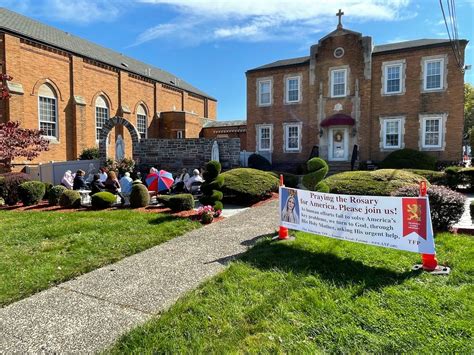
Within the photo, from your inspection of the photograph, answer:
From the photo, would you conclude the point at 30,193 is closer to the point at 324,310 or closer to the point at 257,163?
the point at 324,310

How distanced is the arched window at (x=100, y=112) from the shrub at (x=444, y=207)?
Result: 85.6ft

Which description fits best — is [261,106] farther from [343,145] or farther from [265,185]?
[265,185]

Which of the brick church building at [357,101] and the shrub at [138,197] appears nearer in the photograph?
the shrub at [138,197]

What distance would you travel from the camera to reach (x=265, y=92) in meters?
24.2

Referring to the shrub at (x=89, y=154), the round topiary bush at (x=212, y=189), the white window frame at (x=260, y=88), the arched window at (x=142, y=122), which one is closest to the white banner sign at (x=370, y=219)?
the round topiary bush at (x=212, y=189)

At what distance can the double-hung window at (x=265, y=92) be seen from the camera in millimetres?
23938

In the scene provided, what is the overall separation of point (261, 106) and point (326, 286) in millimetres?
21308

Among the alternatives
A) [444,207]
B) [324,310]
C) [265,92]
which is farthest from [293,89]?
[324,310]

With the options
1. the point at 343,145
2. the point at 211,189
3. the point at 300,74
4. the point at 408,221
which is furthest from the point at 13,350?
the point at 300,74

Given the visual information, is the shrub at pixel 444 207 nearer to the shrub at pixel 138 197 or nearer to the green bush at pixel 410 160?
the shrub at pixel 138 197

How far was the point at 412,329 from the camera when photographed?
10.3 feet

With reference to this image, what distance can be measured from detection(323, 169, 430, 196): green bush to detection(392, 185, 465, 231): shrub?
6.35 feet

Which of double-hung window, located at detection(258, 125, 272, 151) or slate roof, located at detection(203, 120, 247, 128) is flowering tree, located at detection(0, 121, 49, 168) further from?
slate roof, located at detection(203, 120, 247, 128)

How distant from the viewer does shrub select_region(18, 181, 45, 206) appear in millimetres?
11227
